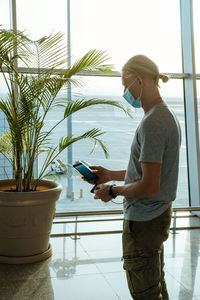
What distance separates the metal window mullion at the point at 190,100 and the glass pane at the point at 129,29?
0.10 m

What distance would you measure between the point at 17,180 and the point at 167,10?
2771 mm

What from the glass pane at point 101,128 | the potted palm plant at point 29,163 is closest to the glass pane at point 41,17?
the glass pane at point 101,128

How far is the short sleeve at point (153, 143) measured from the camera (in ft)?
5.09

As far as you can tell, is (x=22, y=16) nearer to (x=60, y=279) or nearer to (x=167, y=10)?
(x=167, y=10)

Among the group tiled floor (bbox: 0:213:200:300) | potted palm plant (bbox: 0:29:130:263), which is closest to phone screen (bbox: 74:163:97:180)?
tiled floor (bbox: 0:213:200:300)

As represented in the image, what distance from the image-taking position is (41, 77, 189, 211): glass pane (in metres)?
4.39

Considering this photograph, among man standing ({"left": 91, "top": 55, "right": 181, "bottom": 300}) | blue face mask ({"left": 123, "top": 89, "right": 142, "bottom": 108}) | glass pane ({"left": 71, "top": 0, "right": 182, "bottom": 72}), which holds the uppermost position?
glass pane ({"left": 71, "top": 0, "right": 182, "bottom": 72})

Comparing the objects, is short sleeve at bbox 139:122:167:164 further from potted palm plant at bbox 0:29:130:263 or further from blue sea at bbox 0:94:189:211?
blue sea at bbox 0:94:189:211

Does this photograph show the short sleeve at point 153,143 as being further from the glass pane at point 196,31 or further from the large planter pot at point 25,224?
the glass pane at point 196,31

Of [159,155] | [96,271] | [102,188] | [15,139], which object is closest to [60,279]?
[96,271]

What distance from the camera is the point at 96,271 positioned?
308 cm

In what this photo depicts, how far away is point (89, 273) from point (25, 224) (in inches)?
26.0

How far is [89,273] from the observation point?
120 inches

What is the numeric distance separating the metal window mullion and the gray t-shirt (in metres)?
2.95
